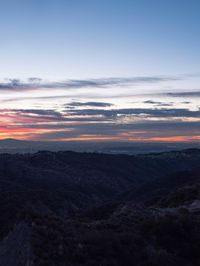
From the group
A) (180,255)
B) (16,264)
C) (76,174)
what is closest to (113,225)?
(180,255)

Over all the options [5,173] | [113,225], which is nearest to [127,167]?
[5,173]

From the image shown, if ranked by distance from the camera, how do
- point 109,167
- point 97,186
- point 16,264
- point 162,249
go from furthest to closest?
point 109,167 → point 97,186 → point 162,249 → point 16,264

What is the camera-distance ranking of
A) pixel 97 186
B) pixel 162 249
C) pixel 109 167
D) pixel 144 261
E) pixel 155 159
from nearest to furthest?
pixel 144 261 < pixel 162 249 < pixel 97 186 < pixel 109 167 < pixel 155 159

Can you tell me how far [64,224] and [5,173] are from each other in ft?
368

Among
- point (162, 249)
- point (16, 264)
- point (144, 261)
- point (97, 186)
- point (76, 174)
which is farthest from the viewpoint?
point (76, 174)

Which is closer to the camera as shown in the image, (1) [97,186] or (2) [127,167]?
(1) [97,186]

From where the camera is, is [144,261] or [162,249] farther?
[162,249]

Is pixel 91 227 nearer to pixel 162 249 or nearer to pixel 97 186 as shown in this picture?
pixel 162 249

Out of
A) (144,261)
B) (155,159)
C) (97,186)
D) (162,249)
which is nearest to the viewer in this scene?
(144,261)

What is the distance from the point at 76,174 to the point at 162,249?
122231 mm

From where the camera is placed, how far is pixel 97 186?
128m

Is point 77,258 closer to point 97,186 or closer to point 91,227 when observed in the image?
point 91,227

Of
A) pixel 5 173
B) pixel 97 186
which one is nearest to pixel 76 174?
pixel 97 186

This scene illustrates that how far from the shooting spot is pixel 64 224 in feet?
69.8
